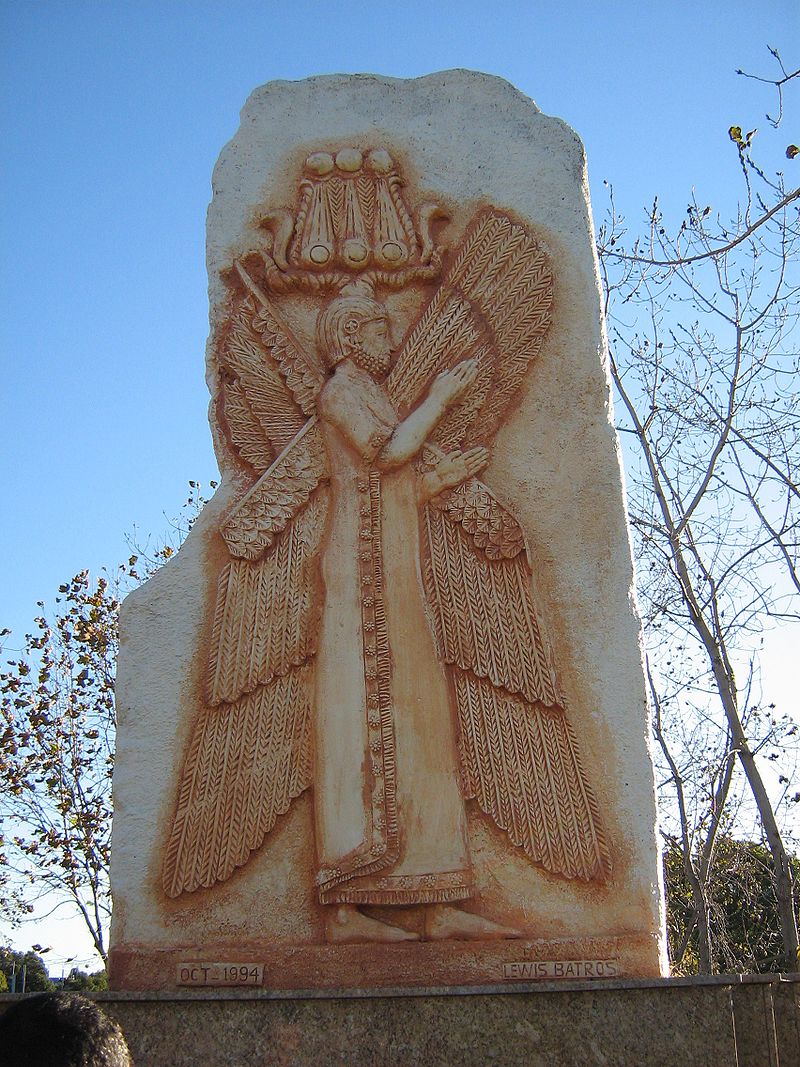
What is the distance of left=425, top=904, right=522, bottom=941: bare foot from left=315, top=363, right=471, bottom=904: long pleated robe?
0.06 metres

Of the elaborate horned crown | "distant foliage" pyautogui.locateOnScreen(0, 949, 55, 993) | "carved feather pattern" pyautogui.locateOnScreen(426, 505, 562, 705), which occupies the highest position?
the elaborate horned crown

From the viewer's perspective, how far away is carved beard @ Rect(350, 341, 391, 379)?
16.3 ft

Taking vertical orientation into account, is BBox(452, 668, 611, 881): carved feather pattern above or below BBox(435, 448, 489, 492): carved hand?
below

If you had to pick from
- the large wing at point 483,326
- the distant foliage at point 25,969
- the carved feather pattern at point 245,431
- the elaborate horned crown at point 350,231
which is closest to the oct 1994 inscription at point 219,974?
the carved feather pattern at point 245,431

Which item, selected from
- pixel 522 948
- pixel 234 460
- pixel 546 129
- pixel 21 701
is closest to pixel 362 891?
pixel 522 948

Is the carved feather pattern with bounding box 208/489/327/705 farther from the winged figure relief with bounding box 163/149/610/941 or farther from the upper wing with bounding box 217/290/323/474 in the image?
the upper wing with bounding box 217/290/323/474

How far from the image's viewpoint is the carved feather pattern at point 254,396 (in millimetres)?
4945

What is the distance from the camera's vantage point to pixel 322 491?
4.89m

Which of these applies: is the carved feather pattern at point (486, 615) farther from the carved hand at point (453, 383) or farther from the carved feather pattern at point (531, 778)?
the carved hand at point (453, 383)

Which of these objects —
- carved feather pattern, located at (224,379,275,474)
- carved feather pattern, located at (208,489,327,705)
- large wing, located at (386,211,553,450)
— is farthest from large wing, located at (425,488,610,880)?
carved feather pattern, located at (224,379,275,474)

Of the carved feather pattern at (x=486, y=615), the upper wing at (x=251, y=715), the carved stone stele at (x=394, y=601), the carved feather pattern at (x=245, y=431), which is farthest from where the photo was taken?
the carved feather pattern at (x=245, y=431)

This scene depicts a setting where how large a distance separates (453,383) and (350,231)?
839 millimetres

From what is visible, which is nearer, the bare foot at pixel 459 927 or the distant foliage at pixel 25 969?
the bare foot at pixel 459 927

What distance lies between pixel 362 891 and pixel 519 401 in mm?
2064
